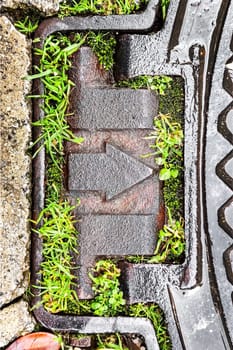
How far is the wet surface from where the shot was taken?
2297 mm

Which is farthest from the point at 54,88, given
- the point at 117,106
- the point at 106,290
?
the point at 106,290

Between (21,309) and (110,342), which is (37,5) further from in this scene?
(110,342)

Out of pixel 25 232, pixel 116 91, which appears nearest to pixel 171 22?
pixel 116 91

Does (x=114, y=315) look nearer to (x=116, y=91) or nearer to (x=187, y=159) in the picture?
(x=187, y=159)

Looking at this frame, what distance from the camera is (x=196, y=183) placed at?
7.55 feet

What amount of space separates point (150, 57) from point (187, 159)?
34cm

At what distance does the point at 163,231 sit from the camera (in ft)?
7.61

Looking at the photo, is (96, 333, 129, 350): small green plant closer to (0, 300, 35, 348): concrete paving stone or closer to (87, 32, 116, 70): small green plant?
(0, 300, 35, 348): concrete paving stone

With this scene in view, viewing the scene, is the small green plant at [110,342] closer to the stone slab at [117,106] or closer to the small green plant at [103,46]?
the stone slab at [117,106]

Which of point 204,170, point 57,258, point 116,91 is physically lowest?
point 57,258

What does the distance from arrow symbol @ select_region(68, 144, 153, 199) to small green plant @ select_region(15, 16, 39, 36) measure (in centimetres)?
41

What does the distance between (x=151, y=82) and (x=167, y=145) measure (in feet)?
0.67

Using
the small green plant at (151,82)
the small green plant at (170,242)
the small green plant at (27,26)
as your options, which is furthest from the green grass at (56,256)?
the small green plant at (27,26)

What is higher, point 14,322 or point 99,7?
point 99,7
